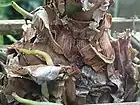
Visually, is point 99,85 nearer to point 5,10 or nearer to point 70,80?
point 70,80

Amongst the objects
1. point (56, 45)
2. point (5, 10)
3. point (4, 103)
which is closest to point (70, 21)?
point (56, 45)

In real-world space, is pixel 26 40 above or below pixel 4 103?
above

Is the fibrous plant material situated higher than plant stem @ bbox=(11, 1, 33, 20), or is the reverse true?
plant stem @ bbox=(11, 1, 33, 20)

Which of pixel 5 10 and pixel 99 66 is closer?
pixel 99 66

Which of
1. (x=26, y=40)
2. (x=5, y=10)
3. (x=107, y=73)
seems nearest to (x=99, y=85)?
(x=107, y=73)

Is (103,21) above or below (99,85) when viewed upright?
above

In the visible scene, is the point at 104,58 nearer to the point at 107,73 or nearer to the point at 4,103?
the point at 107,73

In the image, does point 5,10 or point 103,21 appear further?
point 5,10

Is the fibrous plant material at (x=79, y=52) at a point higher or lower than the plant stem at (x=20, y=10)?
lower
